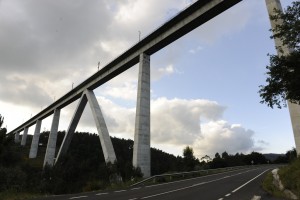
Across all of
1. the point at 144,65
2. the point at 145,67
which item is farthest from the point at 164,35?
the point at 145,67

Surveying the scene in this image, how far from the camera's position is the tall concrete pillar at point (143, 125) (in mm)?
31703

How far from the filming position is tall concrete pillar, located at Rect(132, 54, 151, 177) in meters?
31.7

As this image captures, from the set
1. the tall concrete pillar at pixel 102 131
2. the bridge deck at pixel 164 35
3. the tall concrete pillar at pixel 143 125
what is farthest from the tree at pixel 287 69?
the tall concrete pillar at pixel 102 131

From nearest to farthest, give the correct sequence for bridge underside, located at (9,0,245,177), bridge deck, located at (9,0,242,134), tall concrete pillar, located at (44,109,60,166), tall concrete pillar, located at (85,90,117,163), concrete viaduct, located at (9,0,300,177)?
concrete viaduct, located at (9,0,300,177) < bridge deck, located at (9,0,242,134) < bridge underside, located at (9,0,245,177) < tall concrete pillar, located at (85,90,117,163) < tall concrete pillar, located at (44,109,60,166)

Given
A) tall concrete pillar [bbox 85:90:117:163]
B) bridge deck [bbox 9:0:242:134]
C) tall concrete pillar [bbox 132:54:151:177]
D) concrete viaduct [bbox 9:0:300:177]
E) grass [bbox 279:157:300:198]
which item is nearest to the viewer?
grass [bbox 279:157:300:198]

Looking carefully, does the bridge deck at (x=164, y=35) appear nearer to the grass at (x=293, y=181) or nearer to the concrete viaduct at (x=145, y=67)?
the concrete viaduct at (x=145, y=67)

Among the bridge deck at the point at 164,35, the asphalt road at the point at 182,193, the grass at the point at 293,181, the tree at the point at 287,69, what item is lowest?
the asphalt road at the point at 182,193

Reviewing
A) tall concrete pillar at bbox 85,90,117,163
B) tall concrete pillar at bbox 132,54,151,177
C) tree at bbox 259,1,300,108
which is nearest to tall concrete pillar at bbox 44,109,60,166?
tall concrete pillar at bbox 85,90,117,163

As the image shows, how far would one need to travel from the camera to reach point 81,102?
53.2m

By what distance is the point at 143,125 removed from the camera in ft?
107

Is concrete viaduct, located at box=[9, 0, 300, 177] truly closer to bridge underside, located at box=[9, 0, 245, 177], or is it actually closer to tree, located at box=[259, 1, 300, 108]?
bridge underside, located at box=[9, 0, 245, 177]

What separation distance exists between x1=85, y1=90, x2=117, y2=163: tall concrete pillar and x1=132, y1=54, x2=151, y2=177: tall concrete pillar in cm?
985

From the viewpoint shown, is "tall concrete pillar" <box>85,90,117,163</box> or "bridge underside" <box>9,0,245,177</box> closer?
"bridge underside" <box>9,0,245,177</box>

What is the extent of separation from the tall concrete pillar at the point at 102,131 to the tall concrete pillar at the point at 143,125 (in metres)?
9.85
